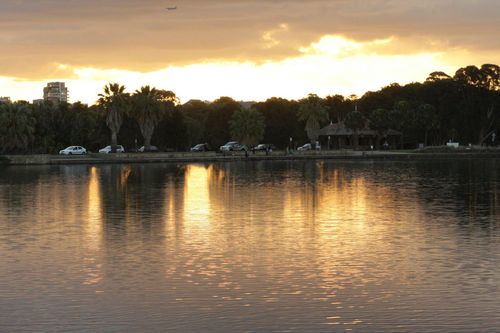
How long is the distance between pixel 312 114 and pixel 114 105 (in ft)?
126

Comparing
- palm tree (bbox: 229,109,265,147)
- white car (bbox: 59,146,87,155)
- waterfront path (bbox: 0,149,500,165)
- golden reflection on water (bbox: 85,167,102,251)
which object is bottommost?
golden reflection on water (bbox: 85,167,102,251)

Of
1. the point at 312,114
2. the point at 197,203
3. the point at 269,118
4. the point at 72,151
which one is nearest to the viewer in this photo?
the point at 197,203

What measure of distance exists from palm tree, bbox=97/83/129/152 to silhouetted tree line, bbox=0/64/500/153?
0.53 ft

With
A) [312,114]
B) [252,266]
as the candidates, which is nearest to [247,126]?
[312,114]

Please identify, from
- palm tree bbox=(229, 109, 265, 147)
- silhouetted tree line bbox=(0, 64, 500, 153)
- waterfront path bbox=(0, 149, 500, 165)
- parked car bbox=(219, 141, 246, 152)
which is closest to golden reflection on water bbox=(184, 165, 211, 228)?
waterfront path bbox=(0, 149, 500, 165)

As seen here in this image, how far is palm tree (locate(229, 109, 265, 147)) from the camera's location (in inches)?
5659

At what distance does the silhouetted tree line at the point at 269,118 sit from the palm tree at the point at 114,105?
16cm

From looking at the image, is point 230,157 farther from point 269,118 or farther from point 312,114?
point 269,118

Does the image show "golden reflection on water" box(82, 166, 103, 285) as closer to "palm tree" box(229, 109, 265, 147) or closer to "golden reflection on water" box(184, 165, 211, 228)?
"golden reflection on water" box(184, 165, 211, 228)

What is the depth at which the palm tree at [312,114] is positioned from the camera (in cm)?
14538

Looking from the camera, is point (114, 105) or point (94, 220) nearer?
point (94, 220)

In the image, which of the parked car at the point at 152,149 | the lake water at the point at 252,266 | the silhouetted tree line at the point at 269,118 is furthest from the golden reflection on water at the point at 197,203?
the parked car at the point at 152,149

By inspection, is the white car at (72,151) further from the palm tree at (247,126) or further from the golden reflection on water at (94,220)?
the golden reflection on water at (94,220)

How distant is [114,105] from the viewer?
12631cm
